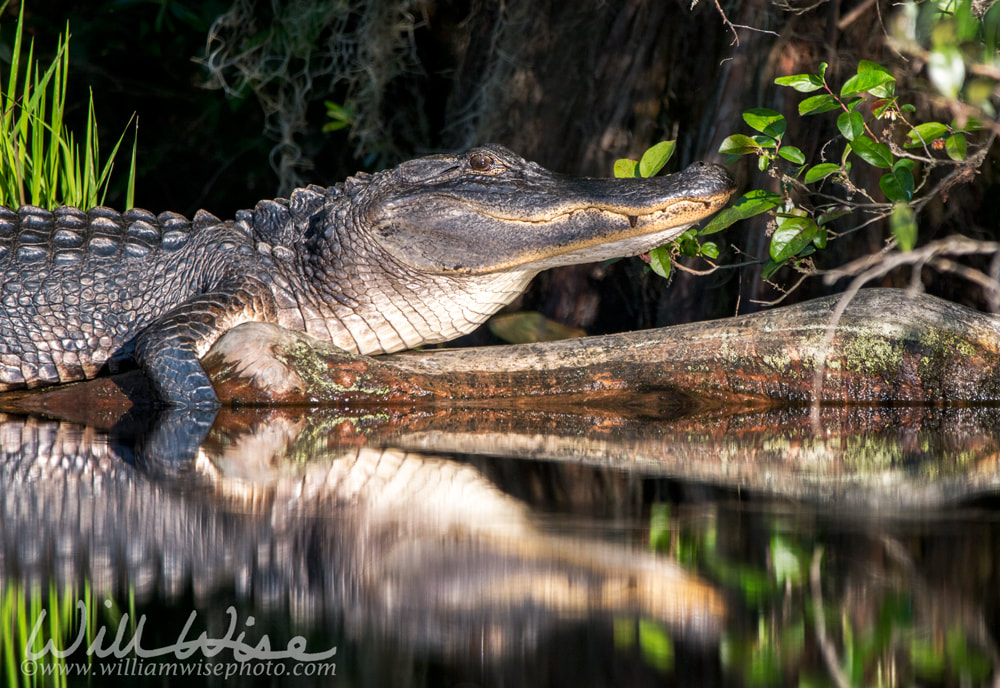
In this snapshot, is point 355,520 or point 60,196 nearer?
point 355,520

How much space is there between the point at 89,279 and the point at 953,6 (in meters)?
3.54

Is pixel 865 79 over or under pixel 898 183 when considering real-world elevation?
over

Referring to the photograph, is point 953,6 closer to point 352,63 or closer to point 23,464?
point 23,464

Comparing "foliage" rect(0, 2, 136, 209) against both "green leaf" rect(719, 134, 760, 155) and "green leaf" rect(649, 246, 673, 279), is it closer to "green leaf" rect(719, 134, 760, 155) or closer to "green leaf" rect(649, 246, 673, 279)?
"green leaf" rect(649, 246, 673, 279)

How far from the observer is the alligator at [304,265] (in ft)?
13.7

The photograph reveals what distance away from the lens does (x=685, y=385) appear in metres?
4.04

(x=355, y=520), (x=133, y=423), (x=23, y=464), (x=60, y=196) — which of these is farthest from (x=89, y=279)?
(x=355, y=520)

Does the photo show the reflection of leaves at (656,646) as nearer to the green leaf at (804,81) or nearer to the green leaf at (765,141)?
the green leaf at (804,81)

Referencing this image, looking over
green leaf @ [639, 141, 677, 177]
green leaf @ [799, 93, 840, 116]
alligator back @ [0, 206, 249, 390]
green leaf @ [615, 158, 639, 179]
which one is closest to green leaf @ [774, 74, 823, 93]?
green leaf @ [799, 93, 840, 116]

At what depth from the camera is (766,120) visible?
12.2 ft

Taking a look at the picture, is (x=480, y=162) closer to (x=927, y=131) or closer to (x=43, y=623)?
(x=927, y=131)

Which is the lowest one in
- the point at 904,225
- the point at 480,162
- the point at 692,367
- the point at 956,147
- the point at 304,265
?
the point at 692,367

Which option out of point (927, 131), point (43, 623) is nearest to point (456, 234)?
point (927, 131)

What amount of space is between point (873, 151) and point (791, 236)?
457mm
